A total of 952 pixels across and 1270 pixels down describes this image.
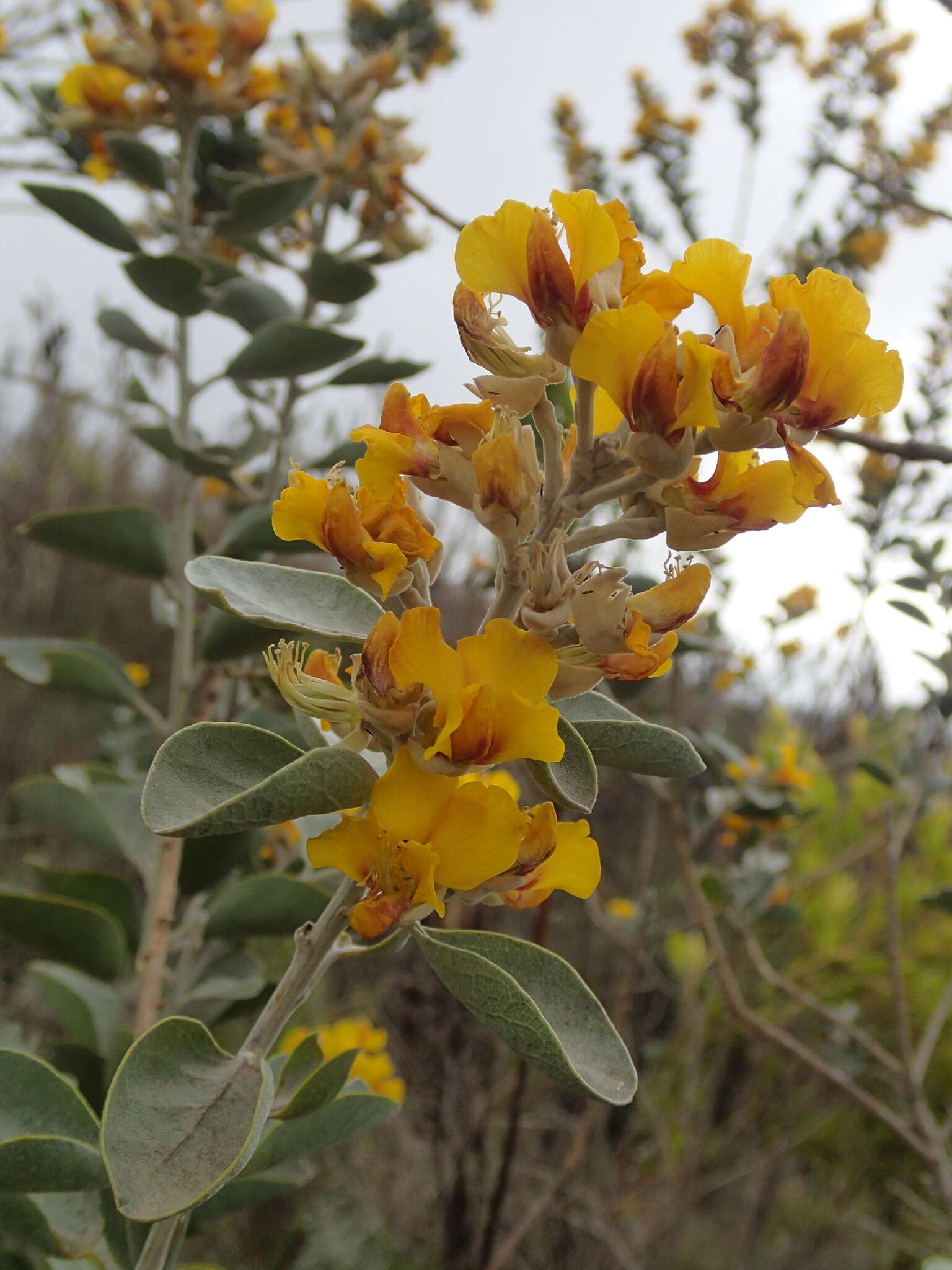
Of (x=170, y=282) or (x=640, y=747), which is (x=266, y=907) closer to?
(x=640, y=747)

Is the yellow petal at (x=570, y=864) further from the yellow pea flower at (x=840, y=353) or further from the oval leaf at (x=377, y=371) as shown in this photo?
the oval leaf at (x=377, y=371)

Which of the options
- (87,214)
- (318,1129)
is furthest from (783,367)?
(87,214)

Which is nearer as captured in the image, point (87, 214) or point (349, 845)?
point (349, 845)

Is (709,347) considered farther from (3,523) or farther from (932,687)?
(3,523)

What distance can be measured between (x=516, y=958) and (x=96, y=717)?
3.83 metres

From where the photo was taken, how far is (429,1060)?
181 centimetres

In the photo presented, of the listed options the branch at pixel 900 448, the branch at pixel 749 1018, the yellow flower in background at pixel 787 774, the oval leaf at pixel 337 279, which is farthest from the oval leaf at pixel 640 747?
the yellow flower in background at pixel 787 774

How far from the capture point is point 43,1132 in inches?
18.7

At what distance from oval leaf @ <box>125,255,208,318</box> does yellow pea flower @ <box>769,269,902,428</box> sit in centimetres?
63

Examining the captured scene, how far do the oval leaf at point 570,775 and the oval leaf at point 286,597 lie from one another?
0.39 feet

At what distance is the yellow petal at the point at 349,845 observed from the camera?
1.32ft

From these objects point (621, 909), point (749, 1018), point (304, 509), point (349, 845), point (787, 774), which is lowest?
point (621, 909)

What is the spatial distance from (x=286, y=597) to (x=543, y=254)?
8.7 inches

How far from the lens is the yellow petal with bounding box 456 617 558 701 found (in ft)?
1.26
